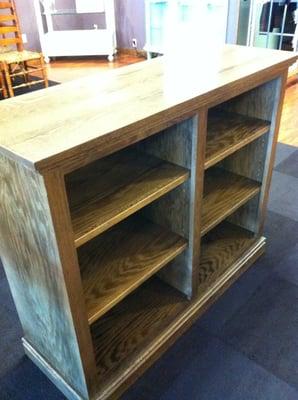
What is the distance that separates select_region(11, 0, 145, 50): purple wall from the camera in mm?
5004

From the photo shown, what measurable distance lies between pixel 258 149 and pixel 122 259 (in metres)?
0.77

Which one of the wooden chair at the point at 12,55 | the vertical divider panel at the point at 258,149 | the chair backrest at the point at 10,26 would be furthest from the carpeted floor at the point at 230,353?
the chair backrest at the point at 10,26

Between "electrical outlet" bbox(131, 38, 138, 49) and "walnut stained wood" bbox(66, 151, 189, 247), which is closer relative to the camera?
"walnut stained wood" bbox(66, 151, 189, 247)

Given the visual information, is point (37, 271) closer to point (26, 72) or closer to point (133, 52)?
point (26, 72)

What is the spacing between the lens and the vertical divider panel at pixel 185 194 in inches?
43.5

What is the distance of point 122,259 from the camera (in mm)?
1203

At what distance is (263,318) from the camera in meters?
1.54

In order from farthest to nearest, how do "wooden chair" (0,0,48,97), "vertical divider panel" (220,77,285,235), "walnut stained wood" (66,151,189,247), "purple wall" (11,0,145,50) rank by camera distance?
"purple wall" (11,0,145,50) < "wooden chair" (0,0,48,97) < "vertical divider panel" (220,77,285,235) < "walnut stained wood" (66,151,189,247)

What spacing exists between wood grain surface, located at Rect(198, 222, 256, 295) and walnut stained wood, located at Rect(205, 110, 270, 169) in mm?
554

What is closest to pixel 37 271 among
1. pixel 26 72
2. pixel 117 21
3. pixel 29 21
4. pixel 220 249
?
pixel 220 249

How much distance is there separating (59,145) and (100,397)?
86cm

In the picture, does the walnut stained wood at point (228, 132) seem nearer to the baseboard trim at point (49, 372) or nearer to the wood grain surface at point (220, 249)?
the wood grain surface at point (220, 249)

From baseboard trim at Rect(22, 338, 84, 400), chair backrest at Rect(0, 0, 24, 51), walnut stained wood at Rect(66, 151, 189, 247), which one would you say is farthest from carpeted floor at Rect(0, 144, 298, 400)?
chair backrest at Rect(0, 0, 24, 51)

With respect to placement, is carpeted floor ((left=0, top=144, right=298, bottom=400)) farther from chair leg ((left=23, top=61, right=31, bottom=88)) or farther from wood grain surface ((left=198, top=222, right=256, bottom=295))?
chair leg ((left=23, top=61, right=31, bottom=88))
